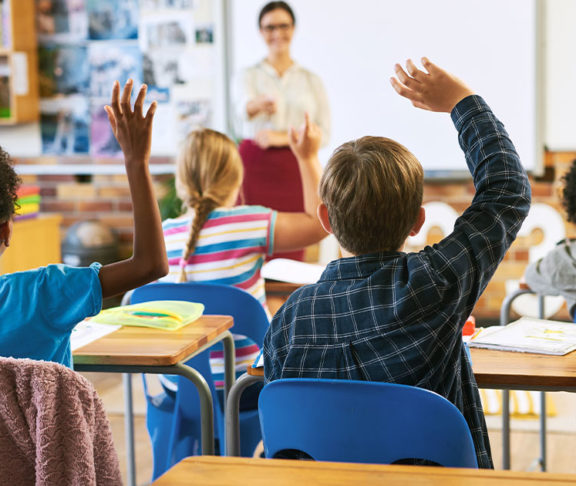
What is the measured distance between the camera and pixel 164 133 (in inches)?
192

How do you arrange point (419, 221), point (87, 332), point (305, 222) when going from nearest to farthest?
point (419, 221)
point (87, 332)
point (305, 222)

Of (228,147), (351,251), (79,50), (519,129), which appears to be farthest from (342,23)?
(351,251)

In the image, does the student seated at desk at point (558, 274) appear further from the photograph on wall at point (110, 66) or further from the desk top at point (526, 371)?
the photograph on wall at point (110, 66)

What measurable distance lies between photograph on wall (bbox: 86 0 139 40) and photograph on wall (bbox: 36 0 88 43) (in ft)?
0.16

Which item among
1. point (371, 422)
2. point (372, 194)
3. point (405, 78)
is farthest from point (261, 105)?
point (371, 422)

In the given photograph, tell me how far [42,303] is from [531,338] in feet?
3.03

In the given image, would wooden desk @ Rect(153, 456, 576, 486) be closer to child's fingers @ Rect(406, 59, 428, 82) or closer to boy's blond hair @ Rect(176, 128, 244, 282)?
child's fingers @ Rect(406, 59, 428, 82)

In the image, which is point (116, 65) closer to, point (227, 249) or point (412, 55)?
point (412, 55)

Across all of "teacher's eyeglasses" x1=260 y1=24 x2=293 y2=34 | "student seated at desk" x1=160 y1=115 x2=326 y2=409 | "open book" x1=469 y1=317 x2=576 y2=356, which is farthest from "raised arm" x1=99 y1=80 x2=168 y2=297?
Answer: "teacher's eyeglasses" x1=260 y1=24 x2=293 y2=34

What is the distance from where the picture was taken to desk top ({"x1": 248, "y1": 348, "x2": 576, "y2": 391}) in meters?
1.44

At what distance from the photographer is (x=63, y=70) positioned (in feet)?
16.4

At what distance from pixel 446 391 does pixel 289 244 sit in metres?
0.99

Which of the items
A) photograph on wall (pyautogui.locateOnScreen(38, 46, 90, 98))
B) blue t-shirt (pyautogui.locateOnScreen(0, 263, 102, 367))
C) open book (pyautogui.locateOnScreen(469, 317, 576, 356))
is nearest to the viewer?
blue t-shirt (pyautogui.locateOnScreen(0, 263, 102, 367))

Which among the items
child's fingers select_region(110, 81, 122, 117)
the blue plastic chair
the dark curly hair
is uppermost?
child's fingers select_region(110, 81, 122, 117)
